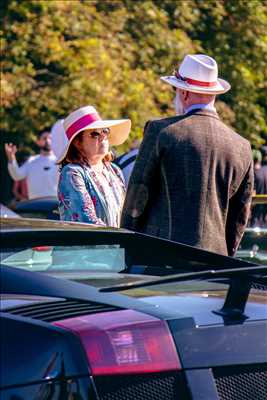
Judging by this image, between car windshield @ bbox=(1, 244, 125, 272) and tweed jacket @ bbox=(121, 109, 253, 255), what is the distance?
3.98ft

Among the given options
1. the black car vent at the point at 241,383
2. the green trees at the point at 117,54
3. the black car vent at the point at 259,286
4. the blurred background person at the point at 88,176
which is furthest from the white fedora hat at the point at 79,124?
the green trees at the point at 117,54

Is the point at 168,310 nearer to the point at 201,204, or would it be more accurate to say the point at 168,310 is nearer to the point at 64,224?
the point at 64,224

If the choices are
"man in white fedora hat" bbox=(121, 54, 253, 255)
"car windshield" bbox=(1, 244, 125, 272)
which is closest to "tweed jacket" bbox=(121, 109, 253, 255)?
"man in white fedora hat" bbox=(121, 54, 253, 255)

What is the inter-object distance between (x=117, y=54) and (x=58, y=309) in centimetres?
1695

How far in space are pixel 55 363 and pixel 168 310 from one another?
0.41 meters

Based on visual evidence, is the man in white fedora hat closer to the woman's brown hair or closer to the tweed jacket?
the tweed jacket

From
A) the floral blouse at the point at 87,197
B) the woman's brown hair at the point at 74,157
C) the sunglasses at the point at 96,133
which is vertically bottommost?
the floral blouse at the point at 87,197

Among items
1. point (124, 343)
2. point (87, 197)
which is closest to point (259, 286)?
point (124, 343)

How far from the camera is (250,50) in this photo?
22922 mm

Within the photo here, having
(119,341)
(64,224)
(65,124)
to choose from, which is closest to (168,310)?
(119,341)

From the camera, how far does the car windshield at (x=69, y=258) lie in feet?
13.8

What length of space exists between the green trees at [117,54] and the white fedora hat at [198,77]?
1210cm

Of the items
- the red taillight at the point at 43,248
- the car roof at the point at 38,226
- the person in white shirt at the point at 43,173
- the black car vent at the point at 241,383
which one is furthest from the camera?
the person in white shirt at the point at 43,173

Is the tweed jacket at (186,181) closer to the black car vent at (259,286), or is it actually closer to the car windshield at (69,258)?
the car windshield at (69,258)
